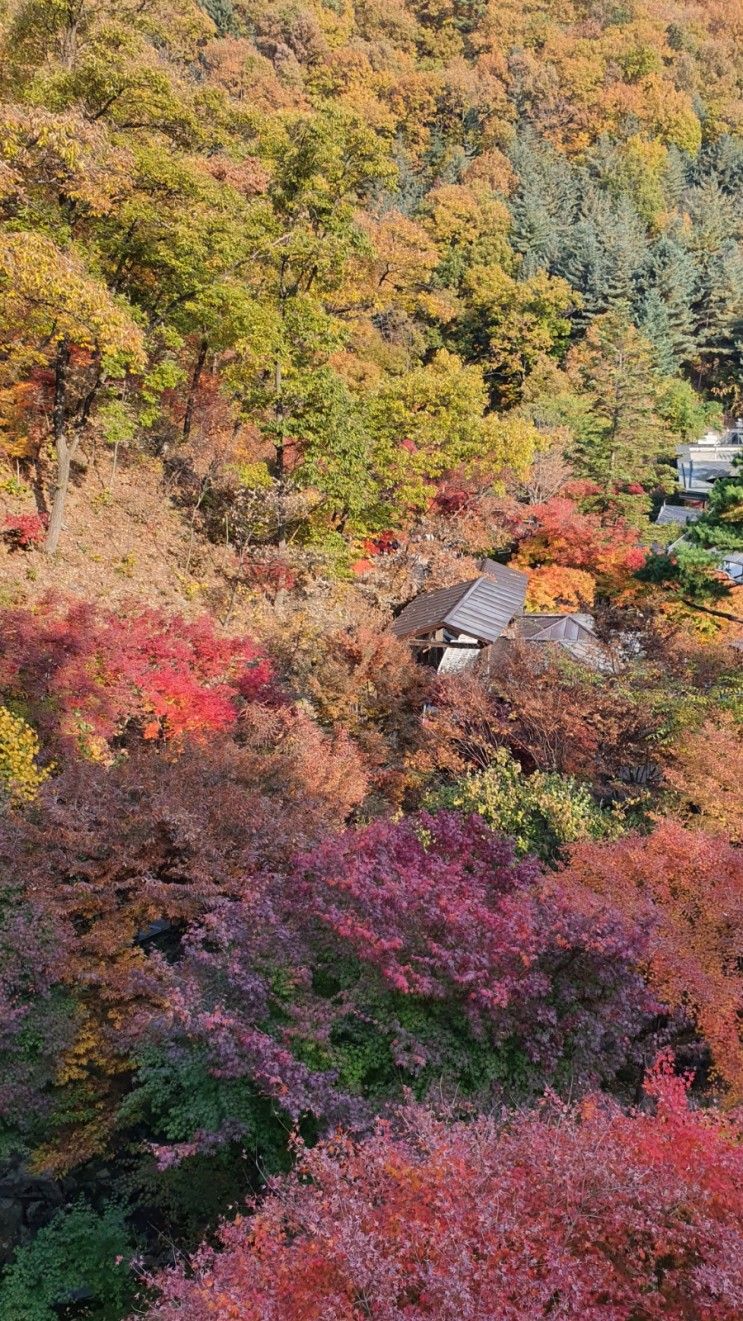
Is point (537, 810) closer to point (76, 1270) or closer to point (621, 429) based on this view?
point (76, 1270)

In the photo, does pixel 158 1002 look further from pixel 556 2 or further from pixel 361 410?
pixel 556 2

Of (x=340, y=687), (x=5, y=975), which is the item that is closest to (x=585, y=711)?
(x=340, y=687)

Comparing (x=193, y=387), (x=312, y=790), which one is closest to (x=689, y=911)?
(x=312, y=790)

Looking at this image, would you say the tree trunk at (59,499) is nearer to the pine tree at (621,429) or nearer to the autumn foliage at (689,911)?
the autumn foliage at (689,911)

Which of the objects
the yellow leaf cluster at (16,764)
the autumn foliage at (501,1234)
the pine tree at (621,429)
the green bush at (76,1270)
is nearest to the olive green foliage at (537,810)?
the autumn foliage at (501,1234)

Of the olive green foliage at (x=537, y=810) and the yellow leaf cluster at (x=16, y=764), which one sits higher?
the yellow leaf cluster at (x=16, y=764)

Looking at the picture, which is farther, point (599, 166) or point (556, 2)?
point (556, 2)
